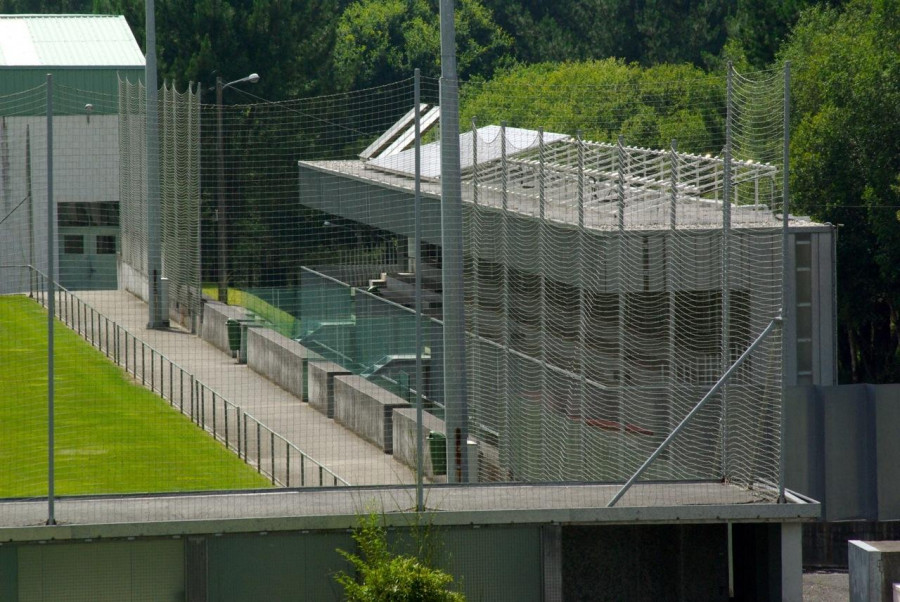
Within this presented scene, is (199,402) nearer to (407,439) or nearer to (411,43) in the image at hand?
(407,439)

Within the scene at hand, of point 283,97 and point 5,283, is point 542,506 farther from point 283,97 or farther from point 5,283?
point 283,97

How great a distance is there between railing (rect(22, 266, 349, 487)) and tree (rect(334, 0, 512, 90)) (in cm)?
5541

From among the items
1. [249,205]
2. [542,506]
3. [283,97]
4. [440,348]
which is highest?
[283,97]

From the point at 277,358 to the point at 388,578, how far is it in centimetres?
321

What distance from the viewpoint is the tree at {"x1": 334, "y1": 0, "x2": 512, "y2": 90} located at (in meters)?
68.8

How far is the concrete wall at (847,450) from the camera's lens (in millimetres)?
16422

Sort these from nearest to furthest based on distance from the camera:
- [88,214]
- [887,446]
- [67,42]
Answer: [88,214], [887,446], [67,42]

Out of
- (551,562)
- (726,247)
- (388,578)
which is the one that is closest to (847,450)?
(726,247)

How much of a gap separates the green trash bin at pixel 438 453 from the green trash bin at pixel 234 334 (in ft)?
5.89

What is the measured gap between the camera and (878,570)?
944 cm

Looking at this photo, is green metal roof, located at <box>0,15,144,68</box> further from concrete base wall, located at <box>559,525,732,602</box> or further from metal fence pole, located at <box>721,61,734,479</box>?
concrete base wall, located at <box>559,525,732,602</box>

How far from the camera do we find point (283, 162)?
12.1 meters

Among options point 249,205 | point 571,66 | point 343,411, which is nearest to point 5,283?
point 249,205

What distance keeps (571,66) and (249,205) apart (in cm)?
4941
